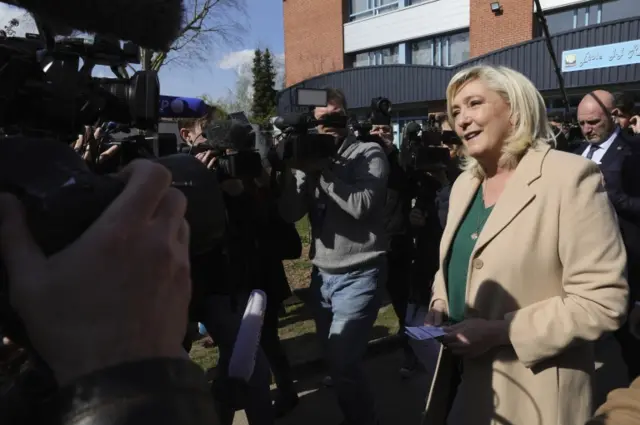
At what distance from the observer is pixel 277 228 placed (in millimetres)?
3918

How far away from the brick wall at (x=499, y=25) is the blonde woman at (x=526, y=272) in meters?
20.0

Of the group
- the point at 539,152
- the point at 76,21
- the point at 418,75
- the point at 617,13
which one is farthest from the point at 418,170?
the point at 418,75

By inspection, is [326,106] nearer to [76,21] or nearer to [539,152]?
[539,152]

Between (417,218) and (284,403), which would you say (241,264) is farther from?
(417,218)

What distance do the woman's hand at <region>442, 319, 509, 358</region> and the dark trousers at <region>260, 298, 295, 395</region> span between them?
2.09 meters

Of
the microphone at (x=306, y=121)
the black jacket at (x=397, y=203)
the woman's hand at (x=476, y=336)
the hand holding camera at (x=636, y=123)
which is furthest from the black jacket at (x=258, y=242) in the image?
the hand holding camera at (x=636, y=123)

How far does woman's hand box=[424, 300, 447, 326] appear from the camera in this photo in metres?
2.39

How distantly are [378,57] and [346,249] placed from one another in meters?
24.5

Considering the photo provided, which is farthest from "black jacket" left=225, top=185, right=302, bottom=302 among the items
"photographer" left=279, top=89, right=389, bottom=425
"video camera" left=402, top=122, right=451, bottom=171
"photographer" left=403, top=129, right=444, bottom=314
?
"video camera" left=402, top=122, right=451, bottom=171

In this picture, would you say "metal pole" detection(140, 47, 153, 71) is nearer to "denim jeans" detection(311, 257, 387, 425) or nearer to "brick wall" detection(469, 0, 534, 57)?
"denim jeans" detection(311, 257, 387, 425)

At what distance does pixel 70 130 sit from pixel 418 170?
4.17 m

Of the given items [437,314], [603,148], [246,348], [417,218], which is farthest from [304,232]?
[246,348]

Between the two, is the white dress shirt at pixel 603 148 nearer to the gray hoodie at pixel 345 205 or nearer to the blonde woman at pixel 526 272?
the gray hoodie at pixel 345 205

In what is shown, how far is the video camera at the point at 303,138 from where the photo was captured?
335 cm
